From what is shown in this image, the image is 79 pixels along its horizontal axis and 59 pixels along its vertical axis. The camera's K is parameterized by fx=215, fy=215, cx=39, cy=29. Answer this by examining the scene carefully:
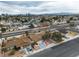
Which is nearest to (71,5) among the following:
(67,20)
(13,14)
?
(67,20)

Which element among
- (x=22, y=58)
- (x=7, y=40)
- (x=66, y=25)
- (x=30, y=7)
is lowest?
(x=22, y=58)

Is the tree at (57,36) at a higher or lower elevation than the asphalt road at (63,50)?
higher

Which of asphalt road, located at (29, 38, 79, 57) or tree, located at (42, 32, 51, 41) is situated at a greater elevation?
tree, located at (42, 32, 51, 41)

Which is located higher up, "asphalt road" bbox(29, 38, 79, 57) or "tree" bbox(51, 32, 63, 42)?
"tree" bbox(51, 32, 63, 42)

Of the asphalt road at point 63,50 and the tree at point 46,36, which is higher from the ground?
the tree at point 46,36

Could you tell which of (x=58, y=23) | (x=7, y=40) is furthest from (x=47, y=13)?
(x=7, y=40)

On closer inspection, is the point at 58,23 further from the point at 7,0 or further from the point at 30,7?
the point at 7,0

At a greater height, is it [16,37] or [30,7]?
[30,7]
